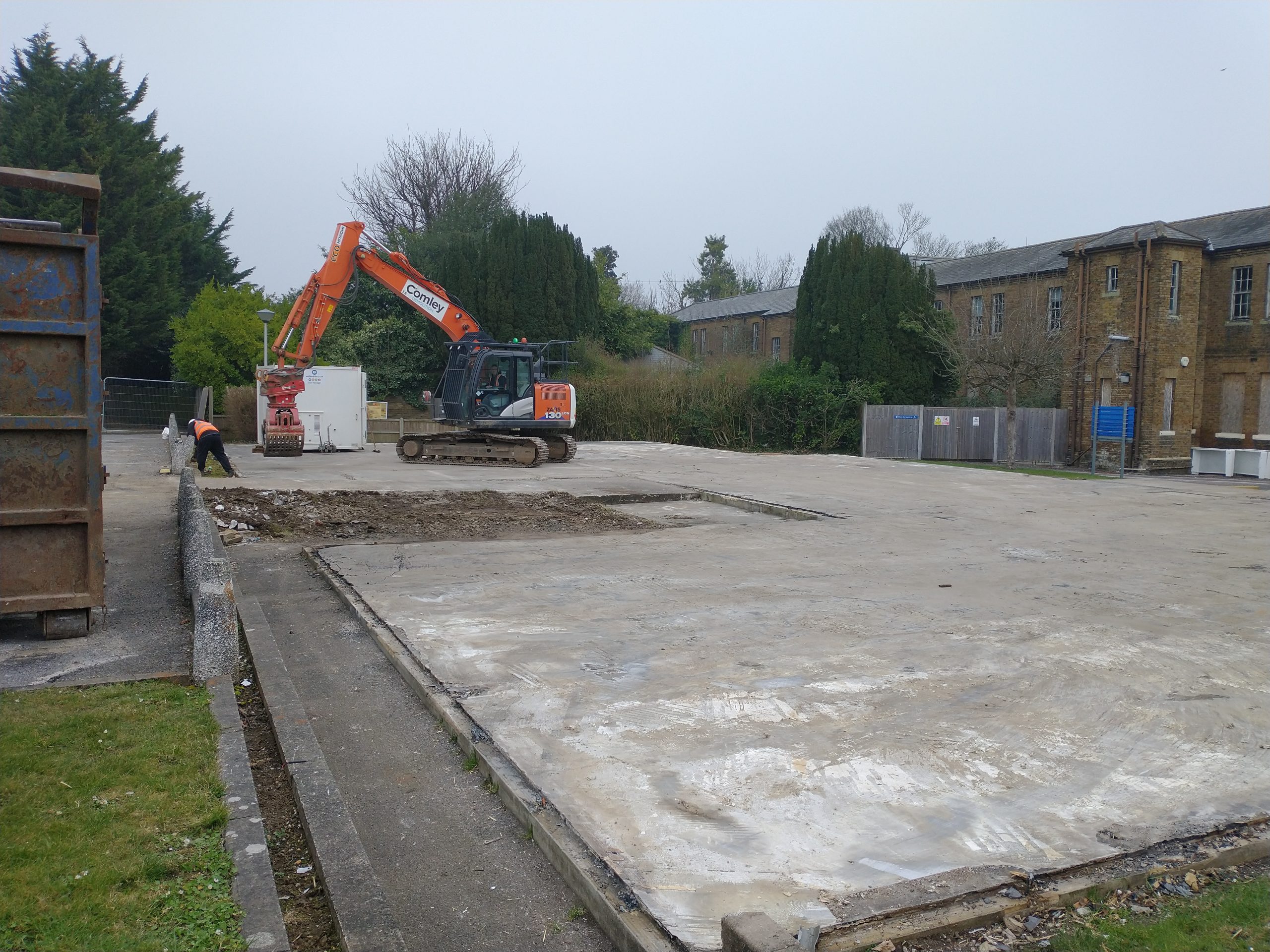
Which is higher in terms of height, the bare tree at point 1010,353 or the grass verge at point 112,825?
the bare tree at point 1010,353

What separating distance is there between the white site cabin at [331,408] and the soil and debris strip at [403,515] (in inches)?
456

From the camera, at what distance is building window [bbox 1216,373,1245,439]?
3353 cm

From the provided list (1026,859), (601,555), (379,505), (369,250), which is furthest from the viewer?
(369,250)

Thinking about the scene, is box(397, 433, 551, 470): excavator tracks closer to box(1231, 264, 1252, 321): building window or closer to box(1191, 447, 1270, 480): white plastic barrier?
box(1191, 447, 1270, 480): white plastic barrier

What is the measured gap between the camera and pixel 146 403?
3706 centimetres

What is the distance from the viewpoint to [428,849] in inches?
163

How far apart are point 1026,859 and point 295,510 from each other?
39.4 feet

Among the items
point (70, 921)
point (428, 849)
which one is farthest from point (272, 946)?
point (428, 849)

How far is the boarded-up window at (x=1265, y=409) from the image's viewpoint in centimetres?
3284

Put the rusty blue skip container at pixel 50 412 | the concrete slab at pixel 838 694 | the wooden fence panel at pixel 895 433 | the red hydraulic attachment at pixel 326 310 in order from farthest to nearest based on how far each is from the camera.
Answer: the wooden fence panel at pixel 895 433, the red hydraulic attachment at pixel 326 310, the rusty blue skip container at pixel 50 412, the concrete slab at pixel 838 694

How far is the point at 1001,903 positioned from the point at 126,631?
588cm

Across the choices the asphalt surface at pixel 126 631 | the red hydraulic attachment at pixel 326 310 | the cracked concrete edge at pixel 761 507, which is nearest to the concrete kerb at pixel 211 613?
the asphalt surface at pixel 126 631

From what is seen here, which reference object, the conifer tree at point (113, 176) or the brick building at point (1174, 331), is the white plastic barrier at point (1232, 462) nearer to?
the brick building at point (1174, 331)

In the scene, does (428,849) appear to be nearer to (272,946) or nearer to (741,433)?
(272,946)
